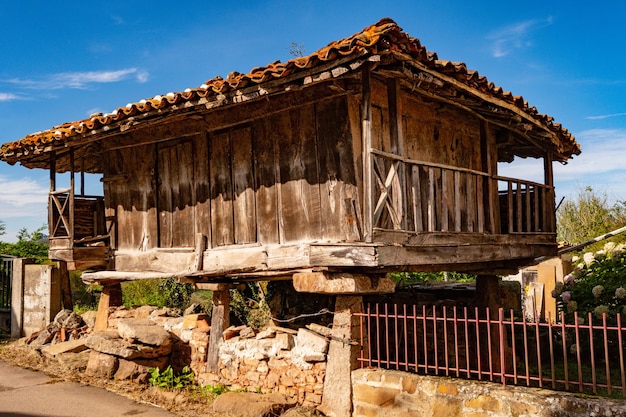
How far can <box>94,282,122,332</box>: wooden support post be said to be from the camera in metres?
9.09

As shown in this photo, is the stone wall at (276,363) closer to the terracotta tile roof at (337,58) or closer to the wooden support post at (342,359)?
the wooden support post at (342,359)

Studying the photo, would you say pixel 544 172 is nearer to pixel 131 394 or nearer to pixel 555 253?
pixel 555 253

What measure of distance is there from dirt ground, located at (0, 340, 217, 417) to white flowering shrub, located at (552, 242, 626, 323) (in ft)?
20.6

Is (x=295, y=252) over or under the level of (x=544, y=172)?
under

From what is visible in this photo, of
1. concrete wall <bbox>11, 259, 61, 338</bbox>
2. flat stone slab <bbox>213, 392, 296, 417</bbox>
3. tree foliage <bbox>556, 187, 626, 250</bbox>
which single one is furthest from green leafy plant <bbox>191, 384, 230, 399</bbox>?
tree foliage <bbox>556, 187, 626, 250</bbox>

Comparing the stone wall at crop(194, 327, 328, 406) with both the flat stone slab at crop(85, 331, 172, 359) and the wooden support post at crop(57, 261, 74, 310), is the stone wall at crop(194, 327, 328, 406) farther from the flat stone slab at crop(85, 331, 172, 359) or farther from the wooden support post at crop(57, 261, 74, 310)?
the wooden support post at crop(57, 261, 74, 310)

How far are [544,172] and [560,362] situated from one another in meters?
3.16

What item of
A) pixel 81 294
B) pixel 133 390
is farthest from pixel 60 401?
pixel 81 294

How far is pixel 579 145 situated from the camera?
8.99 metres

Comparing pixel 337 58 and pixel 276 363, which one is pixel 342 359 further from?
pixel 337 58

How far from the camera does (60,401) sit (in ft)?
21.3

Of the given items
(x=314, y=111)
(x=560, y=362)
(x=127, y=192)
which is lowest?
(x=560, y=362)

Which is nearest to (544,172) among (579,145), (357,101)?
(579,145)

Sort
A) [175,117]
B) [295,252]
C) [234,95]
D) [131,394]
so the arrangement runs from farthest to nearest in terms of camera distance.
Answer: [131,394] → [175,117] → [295,252] → [234,95]
